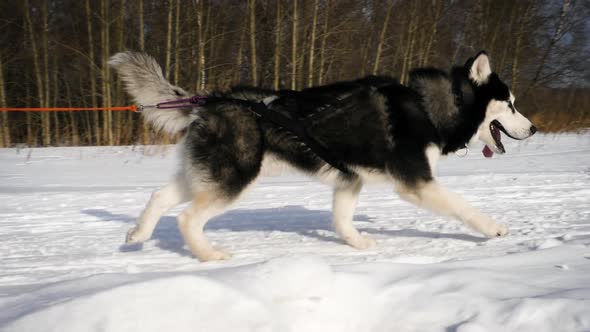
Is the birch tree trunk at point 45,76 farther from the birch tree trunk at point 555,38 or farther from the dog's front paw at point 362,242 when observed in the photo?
the birch tree trunk at point 555,38

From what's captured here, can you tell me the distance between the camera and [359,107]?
3752mm

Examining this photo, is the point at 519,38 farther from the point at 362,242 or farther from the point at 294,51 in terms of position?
the point at 362,242

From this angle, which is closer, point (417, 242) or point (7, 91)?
point (417, 242)

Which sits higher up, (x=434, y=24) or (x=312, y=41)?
(x=434, y=24)

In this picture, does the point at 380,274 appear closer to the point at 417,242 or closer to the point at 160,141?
the point at 417,242

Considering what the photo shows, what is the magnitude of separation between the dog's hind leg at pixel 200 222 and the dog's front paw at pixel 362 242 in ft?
3.29

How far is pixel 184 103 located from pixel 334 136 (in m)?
1.23

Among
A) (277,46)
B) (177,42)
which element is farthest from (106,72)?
(277,46)

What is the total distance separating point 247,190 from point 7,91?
57.4 feet

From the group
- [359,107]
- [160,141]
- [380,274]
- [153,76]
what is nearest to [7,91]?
[160,141]

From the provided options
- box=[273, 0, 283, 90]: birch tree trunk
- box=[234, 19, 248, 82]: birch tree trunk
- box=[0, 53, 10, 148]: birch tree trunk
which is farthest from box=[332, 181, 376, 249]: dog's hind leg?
box=[234, 19, 248, 82]: birch tree trunk

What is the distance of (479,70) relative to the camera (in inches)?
156

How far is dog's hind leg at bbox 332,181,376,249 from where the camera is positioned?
3.76 m

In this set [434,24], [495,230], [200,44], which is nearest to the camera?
[495,230]
